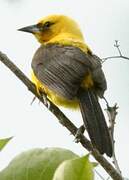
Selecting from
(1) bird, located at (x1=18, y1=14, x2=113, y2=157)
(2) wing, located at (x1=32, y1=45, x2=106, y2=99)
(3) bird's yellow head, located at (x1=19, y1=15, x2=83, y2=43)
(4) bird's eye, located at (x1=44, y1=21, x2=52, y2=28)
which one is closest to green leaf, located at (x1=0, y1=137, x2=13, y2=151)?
(1) bird, located at (x1=18, y1=14, x2=113, y2=157)

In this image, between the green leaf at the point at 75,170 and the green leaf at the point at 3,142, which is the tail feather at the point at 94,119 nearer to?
the green leaf at the point at 3,142

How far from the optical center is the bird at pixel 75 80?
304cm

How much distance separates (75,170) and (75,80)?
218 centimetres

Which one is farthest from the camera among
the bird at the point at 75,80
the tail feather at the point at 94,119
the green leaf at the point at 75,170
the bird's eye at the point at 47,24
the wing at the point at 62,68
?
the bird's eye at the point at 47,24

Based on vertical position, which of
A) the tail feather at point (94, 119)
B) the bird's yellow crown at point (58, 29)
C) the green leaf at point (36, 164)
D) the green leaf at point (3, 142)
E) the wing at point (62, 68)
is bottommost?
the bird's yellow crown at point (58, 29)

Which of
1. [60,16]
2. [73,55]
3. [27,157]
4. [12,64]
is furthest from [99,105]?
[60,16]

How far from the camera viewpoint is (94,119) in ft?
10.2

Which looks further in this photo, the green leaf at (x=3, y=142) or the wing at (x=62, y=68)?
the wing at (x=62, y=68)

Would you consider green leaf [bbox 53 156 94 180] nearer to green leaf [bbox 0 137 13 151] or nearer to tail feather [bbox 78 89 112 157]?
green leaf [bbox 0 137 13 151]

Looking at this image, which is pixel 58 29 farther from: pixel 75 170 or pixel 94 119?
pixel 75 170

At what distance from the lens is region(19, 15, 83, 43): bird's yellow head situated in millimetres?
5055

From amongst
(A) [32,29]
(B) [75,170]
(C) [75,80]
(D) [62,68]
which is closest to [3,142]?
(B) [75,170]

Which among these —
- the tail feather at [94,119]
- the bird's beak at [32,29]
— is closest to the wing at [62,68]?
the tail feather at [94,119]

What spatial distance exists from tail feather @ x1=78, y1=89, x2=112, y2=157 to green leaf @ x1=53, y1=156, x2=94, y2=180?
139 cm
